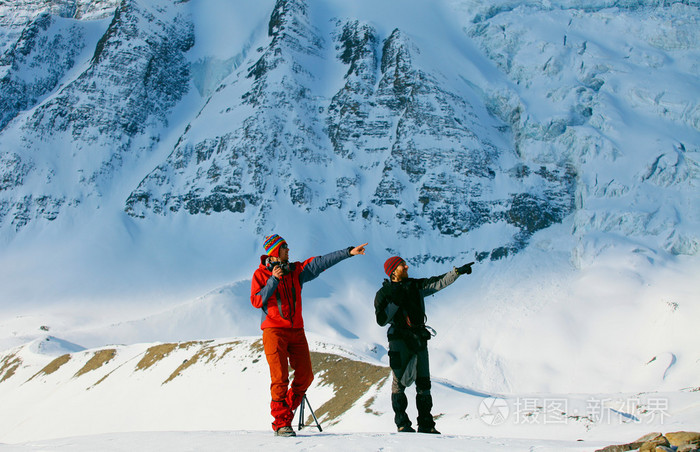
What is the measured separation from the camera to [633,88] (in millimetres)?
131000

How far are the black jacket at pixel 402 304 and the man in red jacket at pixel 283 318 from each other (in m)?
0.92

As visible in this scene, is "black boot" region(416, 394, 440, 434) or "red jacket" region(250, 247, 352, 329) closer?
"red jacket" region(250, 247, 352, 329)

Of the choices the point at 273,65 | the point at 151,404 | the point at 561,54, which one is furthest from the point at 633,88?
the point at 151,404

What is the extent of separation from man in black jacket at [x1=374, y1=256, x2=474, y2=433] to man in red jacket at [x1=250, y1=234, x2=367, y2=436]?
38.5 inches

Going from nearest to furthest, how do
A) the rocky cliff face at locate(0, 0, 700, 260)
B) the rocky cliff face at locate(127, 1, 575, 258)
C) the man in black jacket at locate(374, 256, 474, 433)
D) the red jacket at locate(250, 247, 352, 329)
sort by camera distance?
the red jacket at locate(250, 247, 352, 329) < the man in black jacket at locate(374, 256, 474, 433) < the rocky cliff face at locate(0, 0, 700, 260) < the rocky cliff face at locate(127, 1, 575, 258)

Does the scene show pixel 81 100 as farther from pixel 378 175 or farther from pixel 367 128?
pixel 378 175

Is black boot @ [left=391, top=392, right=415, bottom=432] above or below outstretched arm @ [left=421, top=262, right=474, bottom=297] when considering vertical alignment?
below

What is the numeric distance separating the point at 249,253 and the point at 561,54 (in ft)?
305

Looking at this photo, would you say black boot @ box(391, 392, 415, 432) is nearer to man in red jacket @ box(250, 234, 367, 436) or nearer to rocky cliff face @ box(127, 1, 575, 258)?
man in red jacket @ box(250, 234, 367, 436)

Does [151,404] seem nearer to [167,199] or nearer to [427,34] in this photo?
[167,199]


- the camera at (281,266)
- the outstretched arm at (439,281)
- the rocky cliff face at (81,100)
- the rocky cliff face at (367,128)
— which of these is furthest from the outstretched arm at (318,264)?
the rocky cliff face at (81,100)

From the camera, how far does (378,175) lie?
150875mm

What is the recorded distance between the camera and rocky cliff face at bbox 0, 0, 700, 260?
134 metres

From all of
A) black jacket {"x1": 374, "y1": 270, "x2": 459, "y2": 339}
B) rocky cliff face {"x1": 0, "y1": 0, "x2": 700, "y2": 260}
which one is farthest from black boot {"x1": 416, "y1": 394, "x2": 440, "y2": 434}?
rocky cliff face {"x1": 0, "y1": 0, "x2": 700, "y2": 260}
